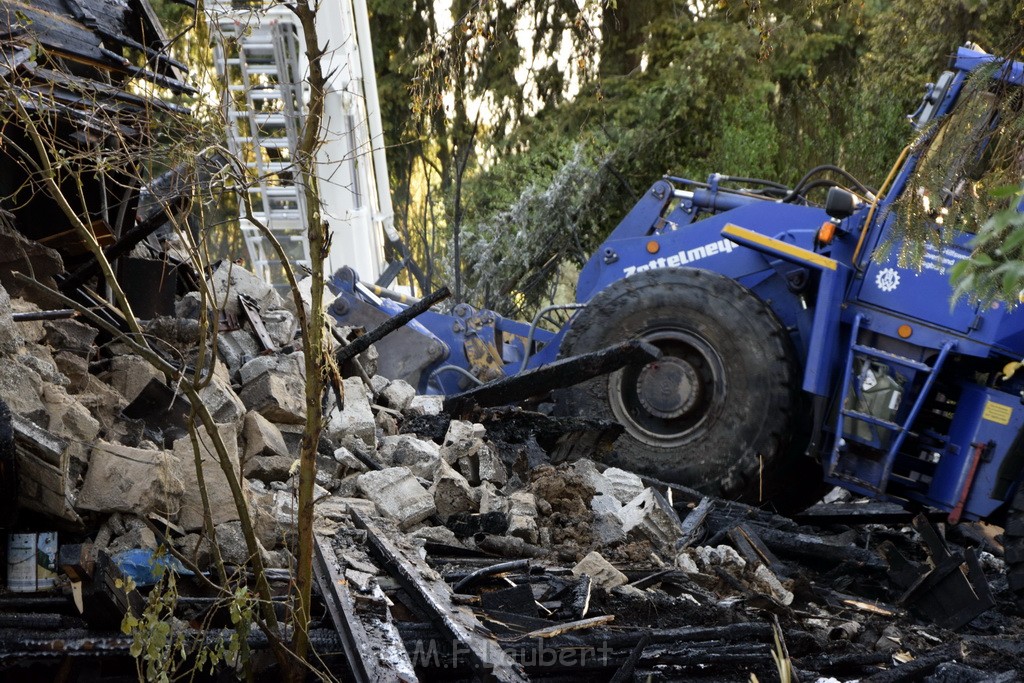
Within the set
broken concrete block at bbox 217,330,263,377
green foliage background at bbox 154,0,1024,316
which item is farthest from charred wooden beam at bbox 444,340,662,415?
green foliage background at bbox 154,0,1024,316

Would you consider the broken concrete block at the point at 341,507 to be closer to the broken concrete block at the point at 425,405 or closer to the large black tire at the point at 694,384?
the broken concrete block at the point at 425,405

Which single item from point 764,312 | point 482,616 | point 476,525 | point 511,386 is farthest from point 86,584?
point 764,312

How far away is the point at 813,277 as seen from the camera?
760 cm

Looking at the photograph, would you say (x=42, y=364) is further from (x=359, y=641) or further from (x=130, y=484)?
(x=359, y=641)

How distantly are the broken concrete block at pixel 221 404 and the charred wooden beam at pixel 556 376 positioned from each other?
193cm

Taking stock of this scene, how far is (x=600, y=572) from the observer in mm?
5414

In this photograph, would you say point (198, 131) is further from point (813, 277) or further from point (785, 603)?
point (813, 277)

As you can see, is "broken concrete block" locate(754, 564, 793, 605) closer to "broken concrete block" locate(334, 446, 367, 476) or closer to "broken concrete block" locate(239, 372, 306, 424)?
"broken concrete block" locate(334, 446, 367, 476)

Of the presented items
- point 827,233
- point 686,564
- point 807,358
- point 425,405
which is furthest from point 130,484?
point 827,233

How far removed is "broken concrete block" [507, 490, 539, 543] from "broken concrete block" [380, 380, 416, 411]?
2003 mm

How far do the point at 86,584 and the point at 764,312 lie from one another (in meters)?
4.76

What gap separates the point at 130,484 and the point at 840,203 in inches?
178

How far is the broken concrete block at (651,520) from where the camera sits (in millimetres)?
6285

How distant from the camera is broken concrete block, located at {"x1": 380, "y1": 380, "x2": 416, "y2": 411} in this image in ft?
26.7
